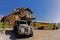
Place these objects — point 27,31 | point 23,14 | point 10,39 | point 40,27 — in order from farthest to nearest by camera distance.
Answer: point 23,14
point 40,27
point 27,31
point 10,39

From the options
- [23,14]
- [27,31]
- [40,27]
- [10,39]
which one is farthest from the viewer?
[23,14]

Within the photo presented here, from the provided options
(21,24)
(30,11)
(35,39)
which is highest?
(30,11)

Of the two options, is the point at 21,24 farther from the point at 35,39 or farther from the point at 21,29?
the point at 35,39

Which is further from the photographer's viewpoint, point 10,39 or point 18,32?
point 18,32

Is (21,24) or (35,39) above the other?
(21,24)

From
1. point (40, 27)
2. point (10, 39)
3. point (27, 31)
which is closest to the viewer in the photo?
point (10, 39)

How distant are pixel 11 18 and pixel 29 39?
2420cm

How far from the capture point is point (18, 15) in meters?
46.6

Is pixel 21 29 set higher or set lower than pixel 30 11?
lower

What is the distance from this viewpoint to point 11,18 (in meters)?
46.9

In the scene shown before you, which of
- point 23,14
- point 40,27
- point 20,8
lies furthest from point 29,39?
point 20,8

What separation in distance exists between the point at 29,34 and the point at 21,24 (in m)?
2.20

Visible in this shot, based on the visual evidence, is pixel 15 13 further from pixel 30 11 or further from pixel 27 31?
pixel 27 31

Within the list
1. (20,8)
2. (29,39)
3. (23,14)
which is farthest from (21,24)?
(20,8)
